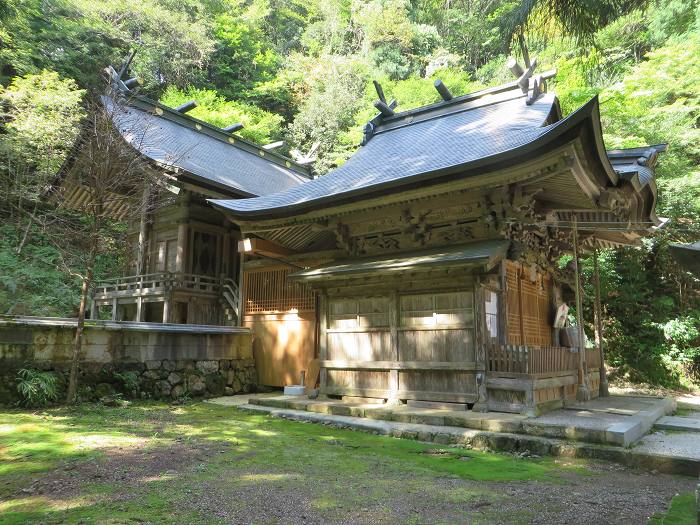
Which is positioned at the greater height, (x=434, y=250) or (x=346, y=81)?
(x=346, y=81)

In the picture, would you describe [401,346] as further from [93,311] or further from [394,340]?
[93,311]

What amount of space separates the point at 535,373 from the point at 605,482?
2702 millimetres

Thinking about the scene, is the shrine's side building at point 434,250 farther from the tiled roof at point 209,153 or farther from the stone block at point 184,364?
the stone block at point 184,364

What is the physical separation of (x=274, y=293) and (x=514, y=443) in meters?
7.29

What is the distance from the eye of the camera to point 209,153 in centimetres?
1644

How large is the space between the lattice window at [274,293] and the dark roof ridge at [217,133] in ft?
23.5

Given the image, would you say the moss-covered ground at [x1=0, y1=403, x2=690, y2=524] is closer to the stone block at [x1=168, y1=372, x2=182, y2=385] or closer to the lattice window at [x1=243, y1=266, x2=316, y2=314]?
the stone block at [x1=168, y1=372, x2=182, y2=385]

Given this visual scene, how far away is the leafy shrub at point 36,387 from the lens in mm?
7367

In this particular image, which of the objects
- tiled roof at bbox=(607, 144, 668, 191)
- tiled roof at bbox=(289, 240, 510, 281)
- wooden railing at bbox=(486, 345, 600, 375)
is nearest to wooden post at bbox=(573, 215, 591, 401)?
wooden railing at bbox=(486, 345, 600, 375)

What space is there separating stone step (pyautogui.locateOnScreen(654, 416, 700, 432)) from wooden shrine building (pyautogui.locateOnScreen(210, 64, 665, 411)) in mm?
1265

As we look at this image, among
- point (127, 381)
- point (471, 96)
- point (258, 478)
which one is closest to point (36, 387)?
point (127, 381)

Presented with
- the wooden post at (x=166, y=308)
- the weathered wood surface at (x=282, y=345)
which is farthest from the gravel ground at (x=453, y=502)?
the wooden post at (x=166, y=308)

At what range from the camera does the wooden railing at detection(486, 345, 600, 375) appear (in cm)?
710

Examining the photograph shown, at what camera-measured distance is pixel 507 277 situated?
8.66m
